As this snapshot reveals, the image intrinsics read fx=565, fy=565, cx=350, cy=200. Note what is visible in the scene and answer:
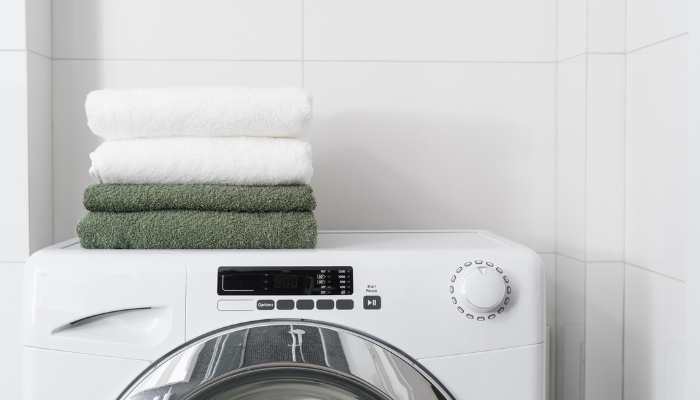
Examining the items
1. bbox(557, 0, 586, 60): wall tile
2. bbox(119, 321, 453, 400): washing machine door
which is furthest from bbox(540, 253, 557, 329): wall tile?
bbox(119, 321, 453, 400): washing machine door

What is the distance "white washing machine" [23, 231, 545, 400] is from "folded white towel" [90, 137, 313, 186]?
0.32 ft

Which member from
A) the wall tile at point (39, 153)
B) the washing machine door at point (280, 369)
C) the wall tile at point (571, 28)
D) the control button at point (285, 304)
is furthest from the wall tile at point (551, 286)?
the wall tile at point (39, 153)

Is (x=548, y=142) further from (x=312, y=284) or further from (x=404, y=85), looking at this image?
(x=312, y=284)

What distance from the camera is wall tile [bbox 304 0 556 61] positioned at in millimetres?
1046

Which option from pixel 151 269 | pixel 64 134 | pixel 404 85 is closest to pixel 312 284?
pixel 151 269

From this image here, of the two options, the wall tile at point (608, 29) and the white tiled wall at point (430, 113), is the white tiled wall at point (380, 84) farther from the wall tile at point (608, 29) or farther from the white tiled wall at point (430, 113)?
the wall tile at point (608, 29)

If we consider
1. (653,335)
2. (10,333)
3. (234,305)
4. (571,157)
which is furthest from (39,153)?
(653,335)

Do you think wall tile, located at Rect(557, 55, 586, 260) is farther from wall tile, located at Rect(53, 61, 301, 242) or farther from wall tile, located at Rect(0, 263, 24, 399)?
wall tile, located at Rect(0, 263, 24, 399)

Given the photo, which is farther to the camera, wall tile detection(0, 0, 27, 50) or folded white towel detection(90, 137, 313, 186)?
wall tile detection(0, 0, 27, 50)

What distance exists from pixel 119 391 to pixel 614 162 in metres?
0.82

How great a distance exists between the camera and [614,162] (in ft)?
3.13

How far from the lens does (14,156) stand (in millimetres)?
913

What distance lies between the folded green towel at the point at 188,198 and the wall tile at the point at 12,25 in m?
0.37

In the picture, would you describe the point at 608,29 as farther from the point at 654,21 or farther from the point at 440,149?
the point at 440,149
